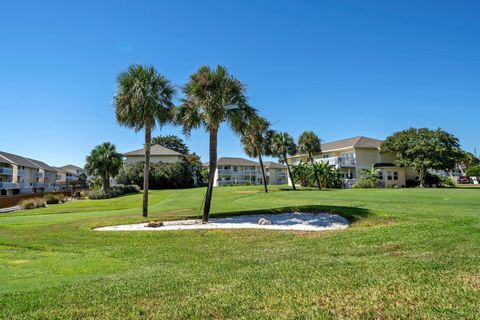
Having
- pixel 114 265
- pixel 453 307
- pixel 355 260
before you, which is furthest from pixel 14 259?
pixel 453 307

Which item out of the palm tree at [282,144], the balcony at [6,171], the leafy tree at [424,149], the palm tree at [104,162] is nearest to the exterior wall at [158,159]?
the palm tree at [104,162]

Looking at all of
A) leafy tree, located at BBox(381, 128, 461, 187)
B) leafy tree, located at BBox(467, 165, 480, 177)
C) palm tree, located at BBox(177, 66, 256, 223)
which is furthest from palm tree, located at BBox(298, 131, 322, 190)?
leafy tree, located at BBox(467, 165, 480, 177)

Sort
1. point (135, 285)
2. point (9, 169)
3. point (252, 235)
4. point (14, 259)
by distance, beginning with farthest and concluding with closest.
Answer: point (9, 169) < point (252, 235) < point (14, 259) < point (135, 285)

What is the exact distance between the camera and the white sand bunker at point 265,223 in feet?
56.2

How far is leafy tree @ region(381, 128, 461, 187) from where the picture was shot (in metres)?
55.6

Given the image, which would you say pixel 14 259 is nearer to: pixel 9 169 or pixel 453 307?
pixel 453 307

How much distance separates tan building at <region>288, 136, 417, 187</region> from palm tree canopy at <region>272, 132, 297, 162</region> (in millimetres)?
10250

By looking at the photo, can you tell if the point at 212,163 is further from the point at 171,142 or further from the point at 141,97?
the point at 171,142

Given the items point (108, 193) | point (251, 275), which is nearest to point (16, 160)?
point (108, 193)

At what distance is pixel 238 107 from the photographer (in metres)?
19.3

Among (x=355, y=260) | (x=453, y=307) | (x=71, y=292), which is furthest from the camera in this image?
(x=355, y=260)

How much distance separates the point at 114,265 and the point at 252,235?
641 cm

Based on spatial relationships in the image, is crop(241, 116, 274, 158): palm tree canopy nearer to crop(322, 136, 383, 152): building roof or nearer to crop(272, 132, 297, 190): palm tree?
crop(272, 132, 297, 190): palm tree

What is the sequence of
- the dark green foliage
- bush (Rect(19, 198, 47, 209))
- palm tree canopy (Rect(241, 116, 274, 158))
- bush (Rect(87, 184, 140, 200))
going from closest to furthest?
1. bush (Rect(19, 198, 47, 209))
2. palm tree canopy (Rect(241, 116, 274, 158))
3. bush (Rect(87, 184, 140, 200))
4. the dark green foliage
